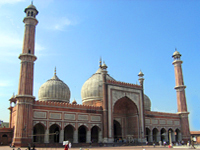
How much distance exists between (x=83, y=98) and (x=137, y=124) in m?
8.00

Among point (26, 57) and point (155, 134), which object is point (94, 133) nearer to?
point (155, 134)

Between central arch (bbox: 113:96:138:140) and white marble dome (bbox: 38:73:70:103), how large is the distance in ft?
21.2

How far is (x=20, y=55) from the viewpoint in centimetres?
2230

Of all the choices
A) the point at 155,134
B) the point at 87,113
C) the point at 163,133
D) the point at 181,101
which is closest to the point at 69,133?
the point at 87,113

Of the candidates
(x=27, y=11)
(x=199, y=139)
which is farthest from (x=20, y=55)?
(x=199, y=139)

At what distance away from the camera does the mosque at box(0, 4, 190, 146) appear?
21.3 meters

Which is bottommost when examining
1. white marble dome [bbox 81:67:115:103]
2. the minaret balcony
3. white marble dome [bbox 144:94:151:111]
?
white marble dome [bbox 144:94:151:111]

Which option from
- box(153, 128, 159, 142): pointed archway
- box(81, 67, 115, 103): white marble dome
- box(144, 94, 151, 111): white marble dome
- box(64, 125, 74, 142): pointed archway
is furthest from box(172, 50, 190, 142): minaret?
box(64, 125, 74, 142): pointed archway

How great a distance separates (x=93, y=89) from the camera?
3059 cm

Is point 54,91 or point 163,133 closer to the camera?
point 54,91

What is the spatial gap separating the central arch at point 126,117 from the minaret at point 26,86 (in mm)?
11322

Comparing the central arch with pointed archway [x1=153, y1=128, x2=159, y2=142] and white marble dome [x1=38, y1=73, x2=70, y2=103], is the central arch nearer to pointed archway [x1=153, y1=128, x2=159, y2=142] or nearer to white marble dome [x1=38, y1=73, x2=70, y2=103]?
pointed archway [x1=153, y1=128, x2=159, y2=142]

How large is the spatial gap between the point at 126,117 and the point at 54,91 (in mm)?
9556

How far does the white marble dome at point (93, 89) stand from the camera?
30172 mm
